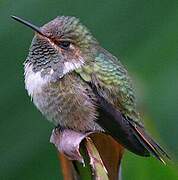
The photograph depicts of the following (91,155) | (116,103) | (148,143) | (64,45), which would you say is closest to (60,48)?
(64,45)

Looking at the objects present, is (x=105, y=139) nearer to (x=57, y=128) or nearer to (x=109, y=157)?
(x=109, y=157)

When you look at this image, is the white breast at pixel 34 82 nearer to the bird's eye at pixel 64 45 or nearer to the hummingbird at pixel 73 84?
the hummingbird at pixel 73 84

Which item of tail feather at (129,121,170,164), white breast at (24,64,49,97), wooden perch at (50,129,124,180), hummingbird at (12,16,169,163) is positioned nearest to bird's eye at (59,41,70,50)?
hummingbird at (12,16,169,163)

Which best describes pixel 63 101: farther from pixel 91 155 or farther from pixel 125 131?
pixel 91 155

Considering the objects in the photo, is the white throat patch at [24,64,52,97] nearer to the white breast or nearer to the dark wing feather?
the white breast

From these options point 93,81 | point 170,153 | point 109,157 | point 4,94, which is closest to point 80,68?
point 93,81

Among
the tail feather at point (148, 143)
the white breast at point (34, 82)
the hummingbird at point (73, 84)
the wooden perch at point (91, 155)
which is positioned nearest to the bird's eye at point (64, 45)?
the hummingbird at point (73, 84)

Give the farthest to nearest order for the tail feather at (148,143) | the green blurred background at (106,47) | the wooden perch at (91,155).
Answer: the green blurred background at (106,47)
the tail feather at (148,143)
the wooden perch at (91,155)
